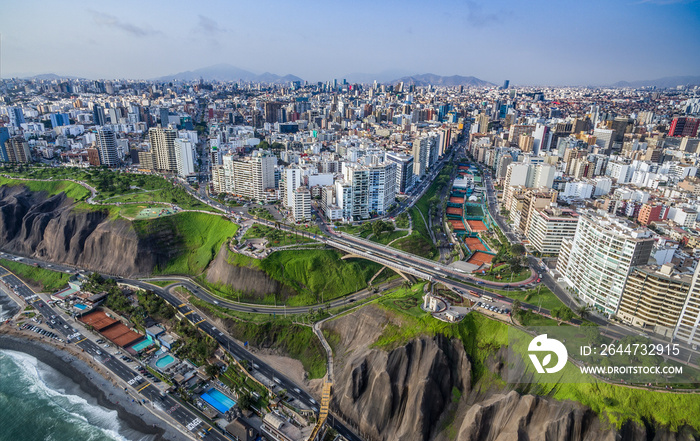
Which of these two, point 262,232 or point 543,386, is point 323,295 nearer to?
point 262,232

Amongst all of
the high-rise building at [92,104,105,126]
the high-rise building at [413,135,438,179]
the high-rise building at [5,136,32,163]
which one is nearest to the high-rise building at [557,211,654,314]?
the high-rise building at [413,135,438,179]

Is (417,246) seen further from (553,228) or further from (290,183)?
(290,183)

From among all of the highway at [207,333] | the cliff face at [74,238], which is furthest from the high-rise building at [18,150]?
the highway at [207,333]

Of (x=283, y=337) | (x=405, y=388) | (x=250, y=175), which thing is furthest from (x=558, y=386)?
(x=250, y=175)

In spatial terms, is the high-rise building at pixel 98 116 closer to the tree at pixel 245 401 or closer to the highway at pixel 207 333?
the highway at pixel 207 333

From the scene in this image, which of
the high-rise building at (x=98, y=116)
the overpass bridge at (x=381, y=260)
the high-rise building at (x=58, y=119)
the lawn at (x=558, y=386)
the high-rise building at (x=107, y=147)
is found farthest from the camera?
the high-rise building at (x=98, y=116)

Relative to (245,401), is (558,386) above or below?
above
